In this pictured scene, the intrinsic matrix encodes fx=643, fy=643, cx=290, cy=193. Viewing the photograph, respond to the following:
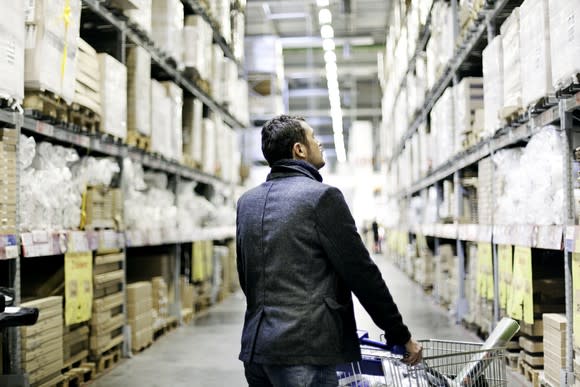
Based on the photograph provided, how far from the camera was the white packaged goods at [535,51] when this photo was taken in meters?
3.65

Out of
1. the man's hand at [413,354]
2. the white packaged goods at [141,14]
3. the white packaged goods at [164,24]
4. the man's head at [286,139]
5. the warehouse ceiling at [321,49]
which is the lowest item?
the man's hand at [413,354]

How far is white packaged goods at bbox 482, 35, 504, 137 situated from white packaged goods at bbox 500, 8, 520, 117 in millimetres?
198

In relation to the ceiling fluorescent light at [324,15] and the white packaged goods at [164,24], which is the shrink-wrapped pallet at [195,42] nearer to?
the white packaged goods at [164,24]

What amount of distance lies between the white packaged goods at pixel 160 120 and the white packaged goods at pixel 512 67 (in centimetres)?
352

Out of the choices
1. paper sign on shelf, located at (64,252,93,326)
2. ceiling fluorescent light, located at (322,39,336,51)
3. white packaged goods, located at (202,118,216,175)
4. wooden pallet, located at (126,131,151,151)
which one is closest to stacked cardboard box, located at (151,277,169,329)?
wooden pallet, located at (126,131,151,151)

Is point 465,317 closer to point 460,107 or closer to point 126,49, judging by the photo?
point 460,107

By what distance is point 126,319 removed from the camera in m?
5.86

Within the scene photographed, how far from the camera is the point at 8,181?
368 centimetres

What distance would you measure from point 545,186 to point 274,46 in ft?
32.3

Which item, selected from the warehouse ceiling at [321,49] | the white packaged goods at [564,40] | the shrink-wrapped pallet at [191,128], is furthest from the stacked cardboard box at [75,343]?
the warehouse ceiling at [321,49]

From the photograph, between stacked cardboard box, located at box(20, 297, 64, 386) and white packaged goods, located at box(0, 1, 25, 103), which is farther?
stacked cardboard box, located at box(20, 297, 64, 386)

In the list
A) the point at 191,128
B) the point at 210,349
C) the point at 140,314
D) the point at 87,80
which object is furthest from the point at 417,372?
the point at 191,128

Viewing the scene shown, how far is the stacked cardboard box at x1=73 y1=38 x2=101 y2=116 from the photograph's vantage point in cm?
471

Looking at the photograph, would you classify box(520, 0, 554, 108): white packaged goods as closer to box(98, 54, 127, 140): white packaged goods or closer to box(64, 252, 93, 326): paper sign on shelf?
box(98, 54, 127, 140): white packaged goods
